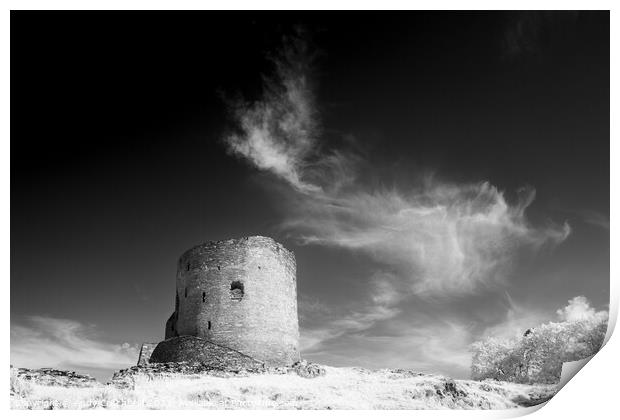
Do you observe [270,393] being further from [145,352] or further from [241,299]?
[145,352]

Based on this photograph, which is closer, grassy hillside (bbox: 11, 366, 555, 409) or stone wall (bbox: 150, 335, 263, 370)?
grassy hillside (bbox: 11, 366, 555, 409)

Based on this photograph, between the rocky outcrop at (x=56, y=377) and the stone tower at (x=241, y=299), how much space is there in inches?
203

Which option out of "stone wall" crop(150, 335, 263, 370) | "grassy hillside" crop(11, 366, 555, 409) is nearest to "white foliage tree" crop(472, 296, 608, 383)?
"grassy hillside" crop(11, 366, 555, 409)

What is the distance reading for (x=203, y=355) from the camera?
742 inches

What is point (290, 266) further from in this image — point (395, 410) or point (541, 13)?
point (541, 13)

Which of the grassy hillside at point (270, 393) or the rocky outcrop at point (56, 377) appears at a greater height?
the rocky outcrop at point (56, 377)

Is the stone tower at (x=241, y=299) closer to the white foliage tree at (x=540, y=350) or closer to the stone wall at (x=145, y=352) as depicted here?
the stone wall at (x=145, y=352)

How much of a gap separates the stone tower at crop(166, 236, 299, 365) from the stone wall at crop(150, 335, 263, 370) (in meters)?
0.53

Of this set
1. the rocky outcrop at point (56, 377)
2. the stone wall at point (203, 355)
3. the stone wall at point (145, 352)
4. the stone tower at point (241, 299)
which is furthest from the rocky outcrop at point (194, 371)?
the stone wall at point (145, 352)

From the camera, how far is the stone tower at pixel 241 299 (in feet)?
65.2

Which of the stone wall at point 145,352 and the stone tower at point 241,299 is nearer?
the stone tower at point 241,299

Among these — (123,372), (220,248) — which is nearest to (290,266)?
(220,248)

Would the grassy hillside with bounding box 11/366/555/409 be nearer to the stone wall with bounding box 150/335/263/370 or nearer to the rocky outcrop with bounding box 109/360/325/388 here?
the rocky outcrop with bounding box 109/360/325/388

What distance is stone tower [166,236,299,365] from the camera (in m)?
19.9
